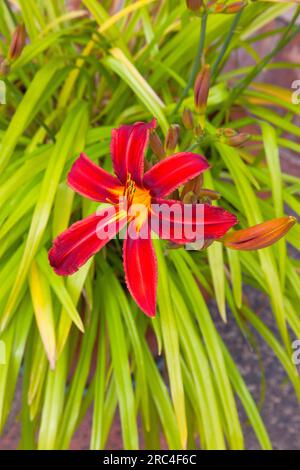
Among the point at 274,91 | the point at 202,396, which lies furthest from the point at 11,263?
the point at 274,91

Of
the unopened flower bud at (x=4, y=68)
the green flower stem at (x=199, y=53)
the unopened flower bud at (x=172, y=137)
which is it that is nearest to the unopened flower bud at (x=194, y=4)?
the green flower stem at (x=199, y=53)

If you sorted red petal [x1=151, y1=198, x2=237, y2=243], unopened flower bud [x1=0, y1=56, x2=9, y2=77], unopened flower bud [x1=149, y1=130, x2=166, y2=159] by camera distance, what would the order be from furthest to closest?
unopened flower bud [x1=0, y1=56, x2=9, y2=77] < unopened flower bud [x1=149, y1=130, x2=166, y2=159] < red petal [x1=151, y1=198, x2=237, y2=243]

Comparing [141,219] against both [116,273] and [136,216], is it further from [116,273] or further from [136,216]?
[116,273]

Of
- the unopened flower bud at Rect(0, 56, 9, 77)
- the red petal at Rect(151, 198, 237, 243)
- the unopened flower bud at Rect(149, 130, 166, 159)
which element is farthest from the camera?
the unopened flower bud at Rect(0, 56, 9, 77)

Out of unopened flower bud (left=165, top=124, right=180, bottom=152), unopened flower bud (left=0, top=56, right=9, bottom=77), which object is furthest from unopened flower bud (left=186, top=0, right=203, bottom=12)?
unopened flower bud (left=0, top=56, right=9, bottom=77)

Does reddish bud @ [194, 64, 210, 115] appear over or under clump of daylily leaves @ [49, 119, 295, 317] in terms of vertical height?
over

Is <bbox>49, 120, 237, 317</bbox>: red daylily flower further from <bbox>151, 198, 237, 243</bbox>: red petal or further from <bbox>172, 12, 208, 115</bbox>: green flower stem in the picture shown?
<bbox>172, 12, 208, 115</bbox>: green flower stem

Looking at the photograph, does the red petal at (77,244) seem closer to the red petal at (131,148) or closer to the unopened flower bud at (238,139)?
the red petal at (131,148)
